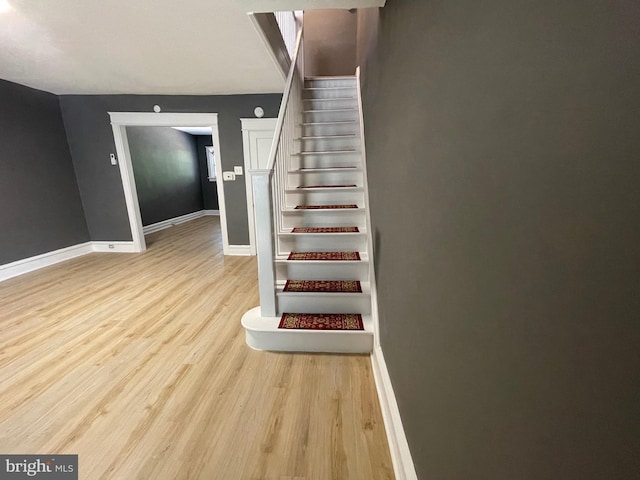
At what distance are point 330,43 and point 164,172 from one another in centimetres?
455

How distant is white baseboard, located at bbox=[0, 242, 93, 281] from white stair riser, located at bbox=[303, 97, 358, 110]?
407cm

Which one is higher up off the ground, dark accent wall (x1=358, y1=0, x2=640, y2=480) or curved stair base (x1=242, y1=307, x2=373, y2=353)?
dark accent wall (x1=358, y1=0, x2=640, y2=480)

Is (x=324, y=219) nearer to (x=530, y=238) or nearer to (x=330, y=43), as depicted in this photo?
(x=530, y=238)

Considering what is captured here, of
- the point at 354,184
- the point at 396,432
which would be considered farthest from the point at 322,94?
the point at 396,432

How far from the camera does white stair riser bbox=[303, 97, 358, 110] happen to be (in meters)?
3.49

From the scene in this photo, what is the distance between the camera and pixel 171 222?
6.42m

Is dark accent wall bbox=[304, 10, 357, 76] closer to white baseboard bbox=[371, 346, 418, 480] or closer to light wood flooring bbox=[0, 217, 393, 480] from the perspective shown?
light wood flooring bbox=[0, 217, 393, 480]

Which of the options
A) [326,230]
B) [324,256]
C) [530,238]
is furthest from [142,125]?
[530,238]

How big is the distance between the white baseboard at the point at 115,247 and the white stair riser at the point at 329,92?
3.62m

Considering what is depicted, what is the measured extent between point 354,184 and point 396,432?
7.05 feet

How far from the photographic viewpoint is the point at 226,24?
79.8 inches

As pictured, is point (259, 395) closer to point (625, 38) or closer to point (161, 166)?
point (625, 38)

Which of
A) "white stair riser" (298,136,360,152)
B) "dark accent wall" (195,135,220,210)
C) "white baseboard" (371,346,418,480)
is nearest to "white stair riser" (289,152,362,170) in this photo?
"white stair riser" (298,136,360,152)

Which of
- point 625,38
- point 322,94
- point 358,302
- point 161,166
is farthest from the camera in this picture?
point 161,166
